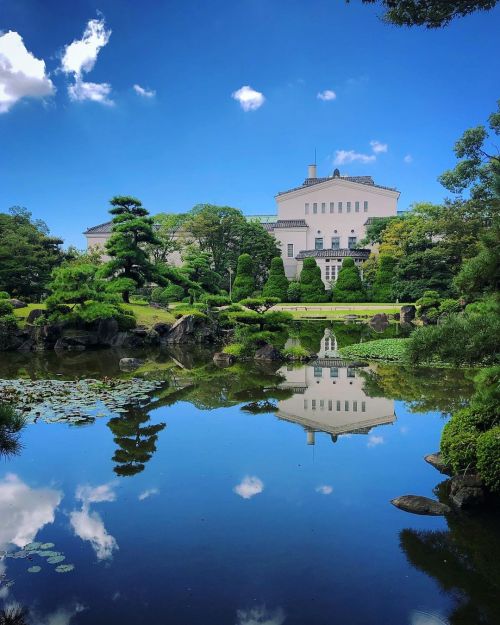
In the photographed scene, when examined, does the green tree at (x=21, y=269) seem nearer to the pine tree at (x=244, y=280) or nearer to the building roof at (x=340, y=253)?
the pine tree at (x=244, y=280)

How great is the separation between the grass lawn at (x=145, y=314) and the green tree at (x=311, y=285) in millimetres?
16740

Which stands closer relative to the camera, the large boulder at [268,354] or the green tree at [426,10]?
the green tree at [426,10]

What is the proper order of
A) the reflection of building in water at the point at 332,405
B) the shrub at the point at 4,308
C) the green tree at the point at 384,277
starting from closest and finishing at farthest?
1. the reflection of building in water at the point at 332,405
2. the shrub at the point at 4,308
3. the green tree at the point at 384,277

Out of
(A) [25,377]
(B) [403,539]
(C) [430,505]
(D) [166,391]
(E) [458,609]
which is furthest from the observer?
(A) [25,377]

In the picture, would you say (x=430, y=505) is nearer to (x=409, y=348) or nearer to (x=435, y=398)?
(x=409, y=348)

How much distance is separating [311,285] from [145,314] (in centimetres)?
1838

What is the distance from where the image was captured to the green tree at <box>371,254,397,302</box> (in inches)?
1319

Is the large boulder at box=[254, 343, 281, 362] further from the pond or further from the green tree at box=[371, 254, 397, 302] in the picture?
the green tree at box=[371, 254, 397, 302]

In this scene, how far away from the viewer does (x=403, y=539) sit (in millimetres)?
4316

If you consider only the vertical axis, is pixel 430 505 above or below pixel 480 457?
below

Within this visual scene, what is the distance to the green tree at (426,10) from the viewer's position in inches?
151

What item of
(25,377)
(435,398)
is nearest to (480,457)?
(435,398)

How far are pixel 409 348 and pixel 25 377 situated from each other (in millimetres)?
9420

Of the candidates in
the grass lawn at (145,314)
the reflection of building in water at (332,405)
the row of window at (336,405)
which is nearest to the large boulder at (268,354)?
the reflection of building in water at (332,405)
